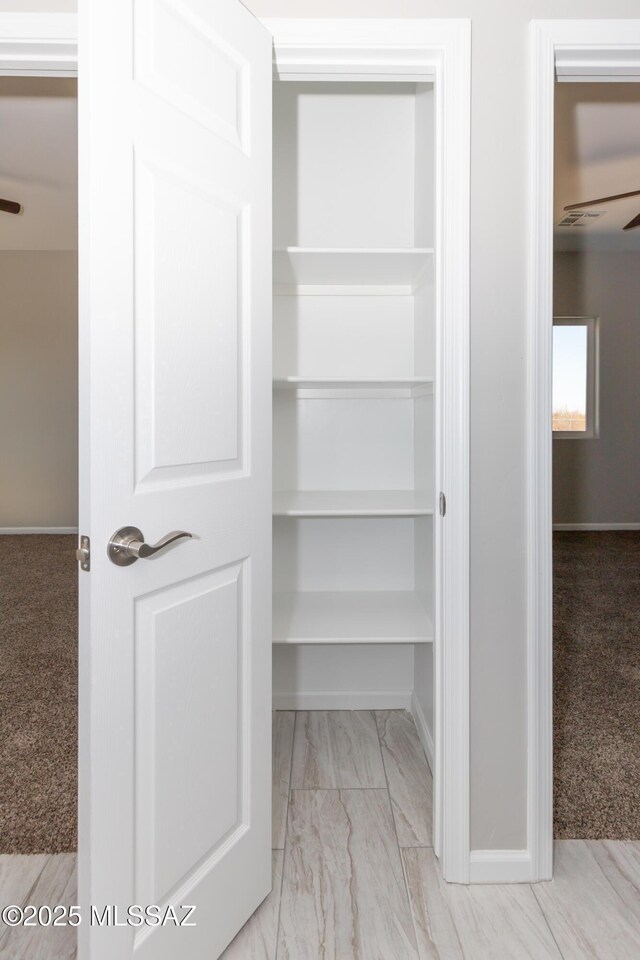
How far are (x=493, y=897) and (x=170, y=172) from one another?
1777 millimetres

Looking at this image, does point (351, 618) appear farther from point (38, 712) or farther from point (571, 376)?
point (571, 376)

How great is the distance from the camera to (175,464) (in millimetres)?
1281

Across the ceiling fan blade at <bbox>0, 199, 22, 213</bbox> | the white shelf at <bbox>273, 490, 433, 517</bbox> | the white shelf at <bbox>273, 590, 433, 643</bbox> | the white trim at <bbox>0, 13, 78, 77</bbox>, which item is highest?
the ceiling fan blade at <bbox>0, 199, 22, 213</bbox>

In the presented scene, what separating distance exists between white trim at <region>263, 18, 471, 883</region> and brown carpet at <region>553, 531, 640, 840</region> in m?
0.51

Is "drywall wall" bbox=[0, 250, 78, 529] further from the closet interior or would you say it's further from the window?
the window

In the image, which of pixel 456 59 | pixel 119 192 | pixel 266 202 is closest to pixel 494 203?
pixel 456 59

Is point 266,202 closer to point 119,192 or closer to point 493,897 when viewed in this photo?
point 119,192

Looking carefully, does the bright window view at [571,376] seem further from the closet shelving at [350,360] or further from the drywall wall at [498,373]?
the drywall wall at [498,373]

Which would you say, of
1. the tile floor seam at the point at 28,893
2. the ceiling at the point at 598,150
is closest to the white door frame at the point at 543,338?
the tile floor seam at the point at 28,893

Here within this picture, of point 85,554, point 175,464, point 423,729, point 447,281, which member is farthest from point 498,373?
point 423,729

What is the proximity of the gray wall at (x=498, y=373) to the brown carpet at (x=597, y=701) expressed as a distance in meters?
0.40

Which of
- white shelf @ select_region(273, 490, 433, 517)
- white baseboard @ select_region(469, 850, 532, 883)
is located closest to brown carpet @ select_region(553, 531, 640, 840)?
white baseboard @ select_region(469, 850, 532, 883)

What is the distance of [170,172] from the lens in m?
1.25

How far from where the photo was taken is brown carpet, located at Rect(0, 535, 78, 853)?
6.19 ft
